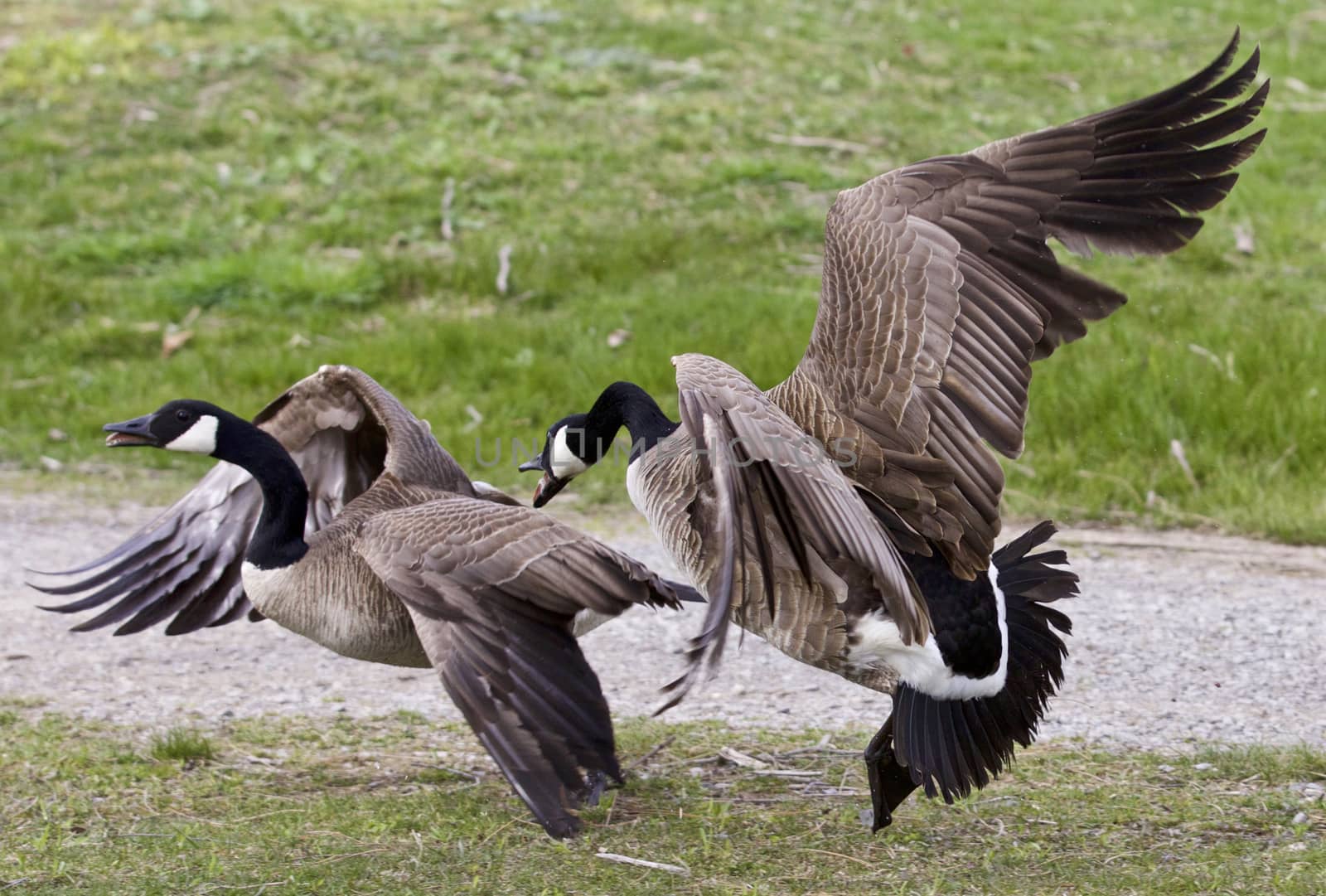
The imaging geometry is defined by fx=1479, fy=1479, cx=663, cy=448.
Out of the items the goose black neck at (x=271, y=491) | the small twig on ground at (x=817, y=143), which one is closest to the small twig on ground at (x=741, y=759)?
the goose black neck at (x=271, y=491)

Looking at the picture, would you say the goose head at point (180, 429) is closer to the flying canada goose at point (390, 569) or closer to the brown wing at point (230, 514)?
the flying canada goose at point (390, 569)

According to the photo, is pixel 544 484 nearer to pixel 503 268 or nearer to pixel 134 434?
pixel 134 434

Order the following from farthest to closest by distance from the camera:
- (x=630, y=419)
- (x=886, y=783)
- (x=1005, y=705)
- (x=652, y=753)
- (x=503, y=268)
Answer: (x=503, y=268)
(x=630, y=419)
(x=652, y=753)
(x=1005, y=705)
(x=886, y=783)

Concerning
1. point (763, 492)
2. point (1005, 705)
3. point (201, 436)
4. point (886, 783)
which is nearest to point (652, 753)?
point (886, 783)

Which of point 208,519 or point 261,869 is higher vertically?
point 208,519

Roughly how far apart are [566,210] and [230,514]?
498 centimetres

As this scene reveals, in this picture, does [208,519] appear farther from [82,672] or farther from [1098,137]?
[1098,137]

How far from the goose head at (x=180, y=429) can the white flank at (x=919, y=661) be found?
2220 millimetres

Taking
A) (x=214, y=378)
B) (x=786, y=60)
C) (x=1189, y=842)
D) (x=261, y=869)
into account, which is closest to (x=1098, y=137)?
(x=1189, y=842)

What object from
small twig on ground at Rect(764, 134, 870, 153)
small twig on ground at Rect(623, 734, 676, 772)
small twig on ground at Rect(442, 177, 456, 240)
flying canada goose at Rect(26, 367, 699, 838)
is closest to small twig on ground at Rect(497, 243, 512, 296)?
small twig on ground at Rect(442, 177, 456, 240)

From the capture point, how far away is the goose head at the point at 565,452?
17.4ft

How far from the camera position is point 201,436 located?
488 cm

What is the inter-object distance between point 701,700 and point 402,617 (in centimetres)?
132

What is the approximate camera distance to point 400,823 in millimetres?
4289
